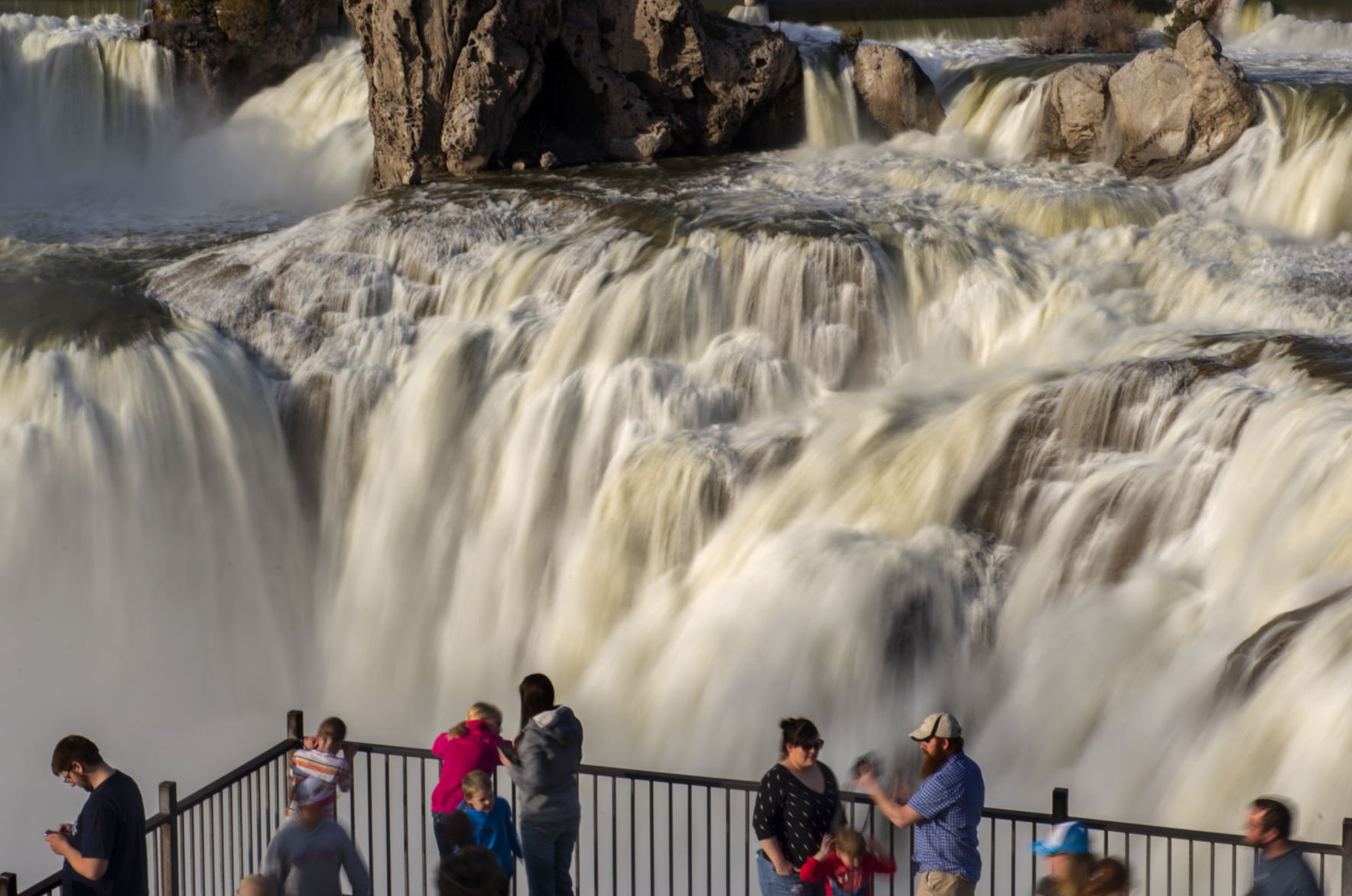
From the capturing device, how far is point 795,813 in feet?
25.3

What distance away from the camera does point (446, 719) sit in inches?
611

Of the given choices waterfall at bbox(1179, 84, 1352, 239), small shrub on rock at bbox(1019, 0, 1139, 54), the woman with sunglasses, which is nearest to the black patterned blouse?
the woman with sunglasses

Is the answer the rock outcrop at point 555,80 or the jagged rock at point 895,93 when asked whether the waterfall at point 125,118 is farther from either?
the jagged rock at point 895,93

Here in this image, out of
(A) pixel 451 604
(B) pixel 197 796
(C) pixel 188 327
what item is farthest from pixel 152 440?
(B) pixel 197 796

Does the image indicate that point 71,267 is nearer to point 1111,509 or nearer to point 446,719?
point 446,719

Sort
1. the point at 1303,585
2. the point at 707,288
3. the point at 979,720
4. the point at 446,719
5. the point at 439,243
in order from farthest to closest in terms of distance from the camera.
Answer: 1. the point at 439,243
2. the point at 707,288
3. the point at 446,719
4. the point at 979,720
5. the point at 1303,585

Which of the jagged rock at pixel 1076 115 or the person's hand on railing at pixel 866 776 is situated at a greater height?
the jagged rock at pixel 1076 115

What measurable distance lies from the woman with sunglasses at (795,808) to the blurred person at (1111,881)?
74.8 inches

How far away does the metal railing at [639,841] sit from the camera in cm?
901

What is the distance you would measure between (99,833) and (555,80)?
19905 mm

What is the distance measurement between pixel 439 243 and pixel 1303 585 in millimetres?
11708

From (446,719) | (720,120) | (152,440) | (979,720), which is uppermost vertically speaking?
(720,120)

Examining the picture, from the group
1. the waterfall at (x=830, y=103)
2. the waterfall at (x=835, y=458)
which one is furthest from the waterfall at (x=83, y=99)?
the waterfall at (x=830, y=103)

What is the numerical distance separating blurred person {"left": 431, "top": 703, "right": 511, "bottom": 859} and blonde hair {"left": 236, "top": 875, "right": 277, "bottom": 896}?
5.91 feet
